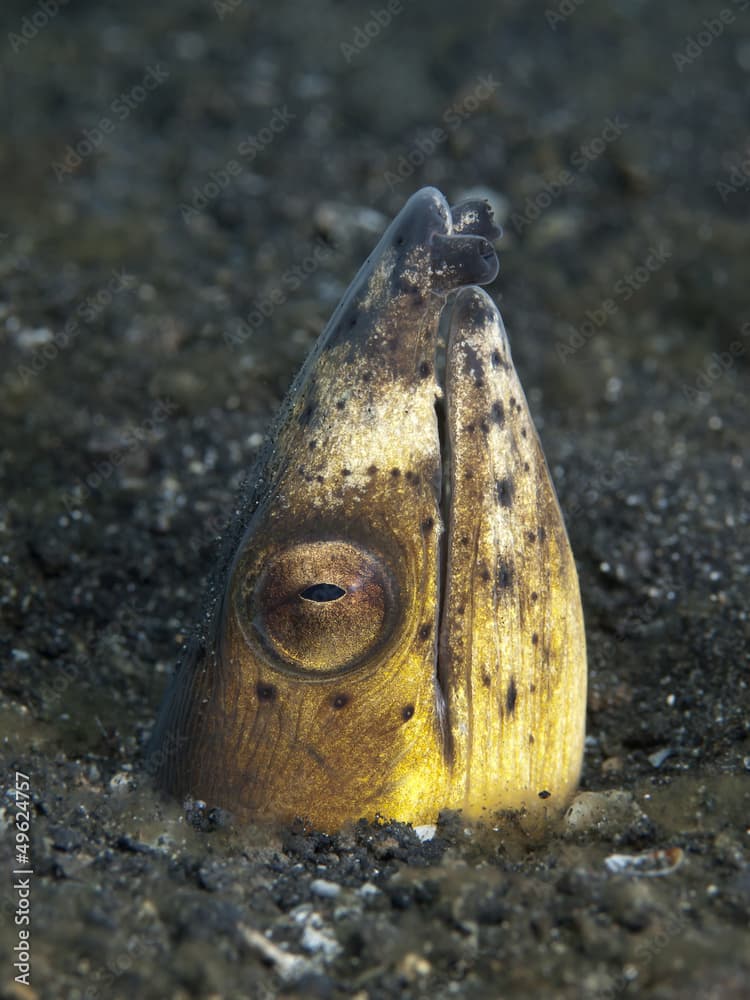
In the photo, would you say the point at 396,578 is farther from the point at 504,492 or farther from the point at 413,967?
the point at 413,967

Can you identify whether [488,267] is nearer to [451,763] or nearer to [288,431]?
[288,431]

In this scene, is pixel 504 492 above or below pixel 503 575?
above

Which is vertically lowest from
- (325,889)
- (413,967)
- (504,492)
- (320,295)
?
(413,967)

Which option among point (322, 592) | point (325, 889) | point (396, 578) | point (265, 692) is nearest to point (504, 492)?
point (396, 578)

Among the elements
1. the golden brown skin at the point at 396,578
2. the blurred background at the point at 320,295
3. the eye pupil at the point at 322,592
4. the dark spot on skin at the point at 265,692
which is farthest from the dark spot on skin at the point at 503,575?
the blurred background at the point at 320,295

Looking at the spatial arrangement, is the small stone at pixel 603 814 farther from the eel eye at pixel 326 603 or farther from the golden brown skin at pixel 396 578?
the eel eye at pixel 326 603

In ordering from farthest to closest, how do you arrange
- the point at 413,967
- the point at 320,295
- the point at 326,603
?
the point at 320,295
the point at 326,603
the point at 413,967

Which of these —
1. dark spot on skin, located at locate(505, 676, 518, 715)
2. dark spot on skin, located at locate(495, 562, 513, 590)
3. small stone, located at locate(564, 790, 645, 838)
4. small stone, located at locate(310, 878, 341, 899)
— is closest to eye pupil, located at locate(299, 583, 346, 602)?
dark spot on skin, located at locate(495, 562, 513, 590)

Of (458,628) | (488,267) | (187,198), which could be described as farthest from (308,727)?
(187,198)
